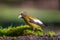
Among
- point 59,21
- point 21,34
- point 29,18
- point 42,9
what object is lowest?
point 21,34

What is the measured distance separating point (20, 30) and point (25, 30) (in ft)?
0.16

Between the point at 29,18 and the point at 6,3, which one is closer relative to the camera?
the point at 29,18

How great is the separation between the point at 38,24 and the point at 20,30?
0.32 m

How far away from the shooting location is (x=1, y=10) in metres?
11.6

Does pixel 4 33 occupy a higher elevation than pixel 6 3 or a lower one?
lower

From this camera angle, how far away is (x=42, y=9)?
490 inches

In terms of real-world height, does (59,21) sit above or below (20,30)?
above

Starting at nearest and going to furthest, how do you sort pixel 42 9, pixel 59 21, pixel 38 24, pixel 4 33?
pixel 4 33 → pixel 38 24 → pixel 59 21 → pixel 42 9

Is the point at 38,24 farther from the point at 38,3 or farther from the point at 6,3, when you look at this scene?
the point at 6,3

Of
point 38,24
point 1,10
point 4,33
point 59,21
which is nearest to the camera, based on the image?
point 4,33

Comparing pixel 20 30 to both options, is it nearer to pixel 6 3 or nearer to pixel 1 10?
pixel 1 10

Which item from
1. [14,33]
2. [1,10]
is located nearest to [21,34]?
[14,33]

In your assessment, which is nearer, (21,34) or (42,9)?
(21,34)

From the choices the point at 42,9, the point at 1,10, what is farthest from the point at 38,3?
the point at 1,10
